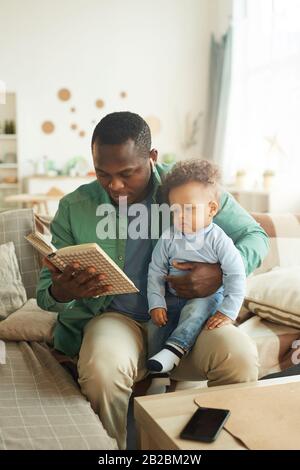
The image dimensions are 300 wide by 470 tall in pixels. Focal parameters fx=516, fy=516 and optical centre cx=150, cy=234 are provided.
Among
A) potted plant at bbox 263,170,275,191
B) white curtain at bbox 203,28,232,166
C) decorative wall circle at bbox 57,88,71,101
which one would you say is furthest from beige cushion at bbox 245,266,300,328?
decorative wall circle at bbox 57,88,71,101

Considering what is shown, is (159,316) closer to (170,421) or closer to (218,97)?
(170,421)

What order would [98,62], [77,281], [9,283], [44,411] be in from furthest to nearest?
1. [98,62]
2. [9,283]
3. [77,281]
4. [44,411]

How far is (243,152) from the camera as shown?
236 inches

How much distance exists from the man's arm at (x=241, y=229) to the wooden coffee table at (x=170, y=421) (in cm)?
48

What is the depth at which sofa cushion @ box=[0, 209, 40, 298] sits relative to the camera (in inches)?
84.7

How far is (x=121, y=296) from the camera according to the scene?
1676 mm

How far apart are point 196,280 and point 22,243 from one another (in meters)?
0.91

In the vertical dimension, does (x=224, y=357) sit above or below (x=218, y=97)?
below

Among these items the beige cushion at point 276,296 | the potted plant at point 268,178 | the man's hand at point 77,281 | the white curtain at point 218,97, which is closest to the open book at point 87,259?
the man's hand at point 77,281

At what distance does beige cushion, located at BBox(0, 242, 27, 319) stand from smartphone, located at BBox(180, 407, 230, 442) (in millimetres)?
1022

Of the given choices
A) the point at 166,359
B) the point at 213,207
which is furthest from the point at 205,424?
the point at 213,207

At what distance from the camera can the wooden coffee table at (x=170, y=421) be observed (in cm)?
105

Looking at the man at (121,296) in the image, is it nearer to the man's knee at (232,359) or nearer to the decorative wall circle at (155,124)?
the man's knee at (232,359)

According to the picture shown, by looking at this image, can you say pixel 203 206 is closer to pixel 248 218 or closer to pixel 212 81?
pixel 248 218
